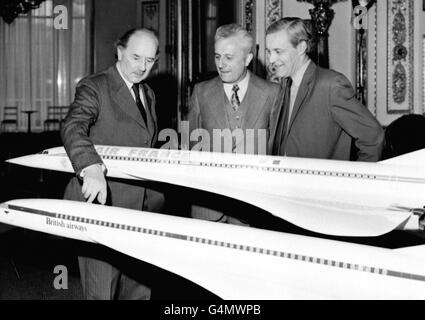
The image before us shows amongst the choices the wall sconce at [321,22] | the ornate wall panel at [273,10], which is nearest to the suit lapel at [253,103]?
the wall sconce at [321,22]

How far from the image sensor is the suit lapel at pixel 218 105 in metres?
2.29

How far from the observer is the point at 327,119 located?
208 cm

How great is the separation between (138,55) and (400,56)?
4.16 meters

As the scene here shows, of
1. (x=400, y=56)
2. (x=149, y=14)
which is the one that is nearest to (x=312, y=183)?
(x=400, y=56)

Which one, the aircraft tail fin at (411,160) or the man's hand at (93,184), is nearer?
the man's hand at (93,184)

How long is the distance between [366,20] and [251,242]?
4580 millimetres

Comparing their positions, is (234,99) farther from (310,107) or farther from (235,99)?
(310,107)

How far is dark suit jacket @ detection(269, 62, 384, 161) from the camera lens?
202 centimetres

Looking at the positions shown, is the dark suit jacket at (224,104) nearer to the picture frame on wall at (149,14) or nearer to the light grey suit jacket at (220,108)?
the light grey suit jacket at (220,108)

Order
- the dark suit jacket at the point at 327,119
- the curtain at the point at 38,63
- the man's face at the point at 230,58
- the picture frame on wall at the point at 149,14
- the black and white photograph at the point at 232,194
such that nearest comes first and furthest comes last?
the black and white photograph at the point at 232,194 → the dark suit jacket at the point at 327,119 → the man's face at the point at 230,58 → the picture frame on wall at the point at 149,14 → the curtain at the point at 38,63

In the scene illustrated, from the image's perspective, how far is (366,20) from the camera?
5.48 meters

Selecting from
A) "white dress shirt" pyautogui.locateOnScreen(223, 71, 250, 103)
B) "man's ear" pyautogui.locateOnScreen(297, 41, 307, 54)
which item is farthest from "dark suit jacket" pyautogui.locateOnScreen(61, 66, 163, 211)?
"man's ear" pyautogui.locateOnScreen(297, 41, 307, 54)

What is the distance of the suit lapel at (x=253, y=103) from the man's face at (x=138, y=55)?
0.47 m
